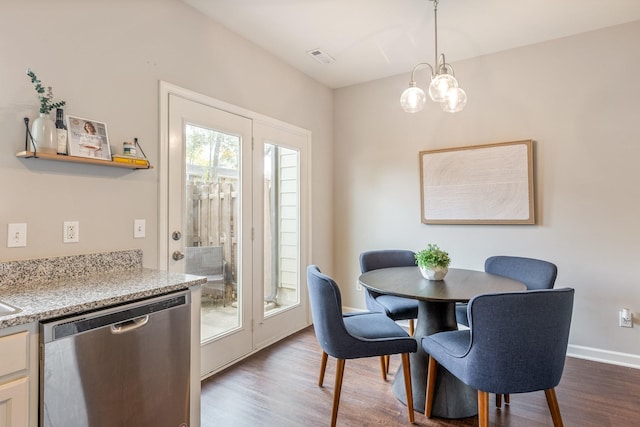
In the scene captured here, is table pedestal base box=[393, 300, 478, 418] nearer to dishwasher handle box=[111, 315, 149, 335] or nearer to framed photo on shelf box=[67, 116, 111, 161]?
dishwasher handle box=[111, 315, 149, 335]

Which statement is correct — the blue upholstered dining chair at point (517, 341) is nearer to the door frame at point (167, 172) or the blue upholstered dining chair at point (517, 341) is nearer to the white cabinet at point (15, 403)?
the door frame at point (167, 172)

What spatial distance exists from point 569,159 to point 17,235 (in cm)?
383

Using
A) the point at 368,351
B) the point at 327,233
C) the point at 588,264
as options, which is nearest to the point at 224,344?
the point at 368,351

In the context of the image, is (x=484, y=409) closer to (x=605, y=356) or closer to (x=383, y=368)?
(x=383, y=368)

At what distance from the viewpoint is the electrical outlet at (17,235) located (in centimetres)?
162

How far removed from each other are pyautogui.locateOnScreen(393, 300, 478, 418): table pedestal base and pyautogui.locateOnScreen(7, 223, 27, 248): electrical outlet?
2.23 m

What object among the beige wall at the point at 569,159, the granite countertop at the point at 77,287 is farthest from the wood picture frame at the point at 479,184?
the granite countertop at the point at 77,287

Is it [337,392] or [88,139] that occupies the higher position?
[88,139]

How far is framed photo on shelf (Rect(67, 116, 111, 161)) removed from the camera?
1.77 meters

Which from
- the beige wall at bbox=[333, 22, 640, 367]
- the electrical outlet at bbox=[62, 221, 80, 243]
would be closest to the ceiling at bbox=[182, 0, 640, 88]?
the beige wall at bbox=[333, 22, 640, 367]

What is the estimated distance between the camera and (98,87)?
196 cm

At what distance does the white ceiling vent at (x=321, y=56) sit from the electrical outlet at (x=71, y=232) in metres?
2.38

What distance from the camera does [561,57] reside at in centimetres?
300

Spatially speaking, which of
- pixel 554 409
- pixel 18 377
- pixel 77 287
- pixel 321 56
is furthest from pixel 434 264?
pixel 321 56
